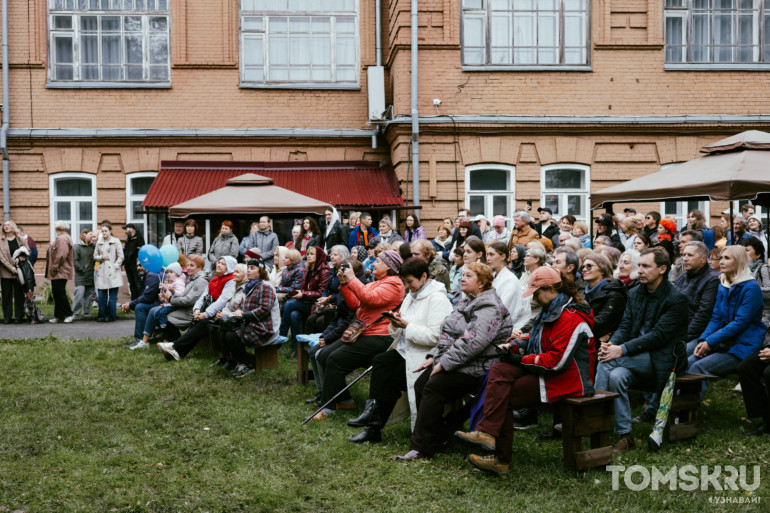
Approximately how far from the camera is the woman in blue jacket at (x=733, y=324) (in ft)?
22.9

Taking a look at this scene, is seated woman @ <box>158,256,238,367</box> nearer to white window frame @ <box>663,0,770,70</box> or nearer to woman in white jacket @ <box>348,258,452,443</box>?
woman in white jacket @ <box>348,258,452,443</box>

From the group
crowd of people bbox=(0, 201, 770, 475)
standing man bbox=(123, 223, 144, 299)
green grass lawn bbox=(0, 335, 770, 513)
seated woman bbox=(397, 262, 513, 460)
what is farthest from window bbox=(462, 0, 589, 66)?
seated woman bbox=(397, 262, 513, 460)

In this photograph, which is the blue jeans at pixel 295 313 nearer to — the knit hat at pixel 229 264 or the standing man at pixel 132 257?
the knit hat at pixel 229 264

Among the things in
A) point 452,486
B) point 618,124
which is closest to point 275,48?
point 618,124

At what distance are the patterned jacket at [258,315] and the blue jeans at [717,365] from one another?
4.87 m

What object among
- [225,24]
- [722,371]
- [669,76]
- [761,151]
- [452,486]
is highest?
[225,24]

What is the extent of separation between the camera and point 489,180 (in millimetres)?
17312

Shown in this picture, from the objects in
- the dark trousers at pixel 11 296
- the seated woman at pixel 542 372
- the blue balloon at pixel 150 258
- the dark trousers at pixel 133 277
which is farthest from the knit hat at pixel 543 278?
the dark trousers at pixel 11 296

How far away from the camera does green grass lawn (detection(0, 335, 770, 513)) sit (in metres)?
5.41

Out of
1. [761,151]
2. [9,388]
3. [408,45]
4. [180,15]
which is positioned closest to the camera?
[9,388]

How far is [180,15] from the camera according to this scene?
58.4ft

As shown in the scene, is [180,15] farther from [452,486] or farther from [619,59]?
[452,486]

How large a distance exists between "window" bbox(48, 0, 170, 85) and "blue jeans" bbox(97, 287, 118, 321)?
5449mm

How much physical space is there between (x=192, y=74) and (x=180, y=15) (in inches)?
53.7
